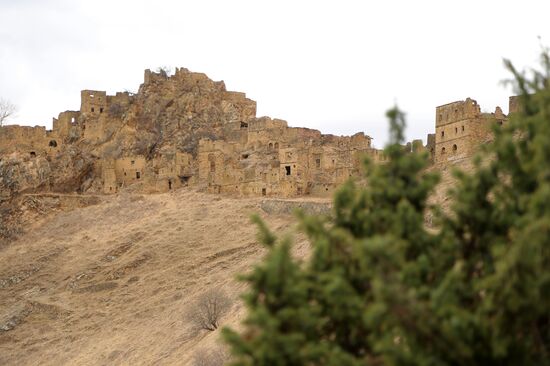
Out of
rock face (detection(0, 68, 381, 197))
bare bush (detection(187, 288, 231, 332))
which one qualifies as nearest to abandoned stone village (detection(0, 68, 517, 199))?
rock face (detection(0, 68, 381, 197))

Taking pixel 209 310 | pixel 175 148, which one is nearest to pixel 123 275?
pixel 209 310

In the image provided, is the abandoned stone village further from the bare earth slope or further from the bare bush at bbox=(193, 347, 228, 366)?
the bare bush at bbox=(193, 347, 228, 366)

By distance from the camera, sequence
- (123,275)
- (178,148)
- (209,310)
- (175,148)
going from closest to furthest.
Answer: (209,310), (123,275), (175,148), (178,148)

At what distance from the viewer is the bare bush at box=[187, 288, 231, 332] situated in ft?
118

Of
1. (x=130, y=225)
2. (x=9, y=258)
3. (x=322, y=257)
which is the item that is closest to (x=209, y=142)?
(x=130, y=225)

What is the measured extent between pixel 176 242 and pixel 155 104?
1910 cm

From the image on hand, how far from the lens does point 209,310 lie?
3641 cm

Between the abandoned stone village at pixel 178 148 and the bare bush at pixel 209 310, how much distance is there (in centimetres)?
1310

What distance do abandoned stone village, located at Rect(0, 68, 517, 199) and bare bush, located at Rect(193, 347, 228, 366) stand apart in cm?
1800

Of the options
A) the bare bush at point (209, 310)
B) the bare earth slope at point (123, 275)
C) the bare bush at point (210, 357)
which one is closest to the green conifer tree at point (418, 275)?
the bare bush at point (210, 357)

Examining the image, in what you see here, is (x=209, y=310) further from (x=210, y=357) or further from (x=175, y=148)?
(x=175, y=148)

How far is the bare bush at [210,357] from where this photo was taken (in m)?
31.0

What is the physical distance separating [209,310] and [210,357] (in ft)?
15.4

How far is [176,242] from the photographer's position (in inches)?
1880
